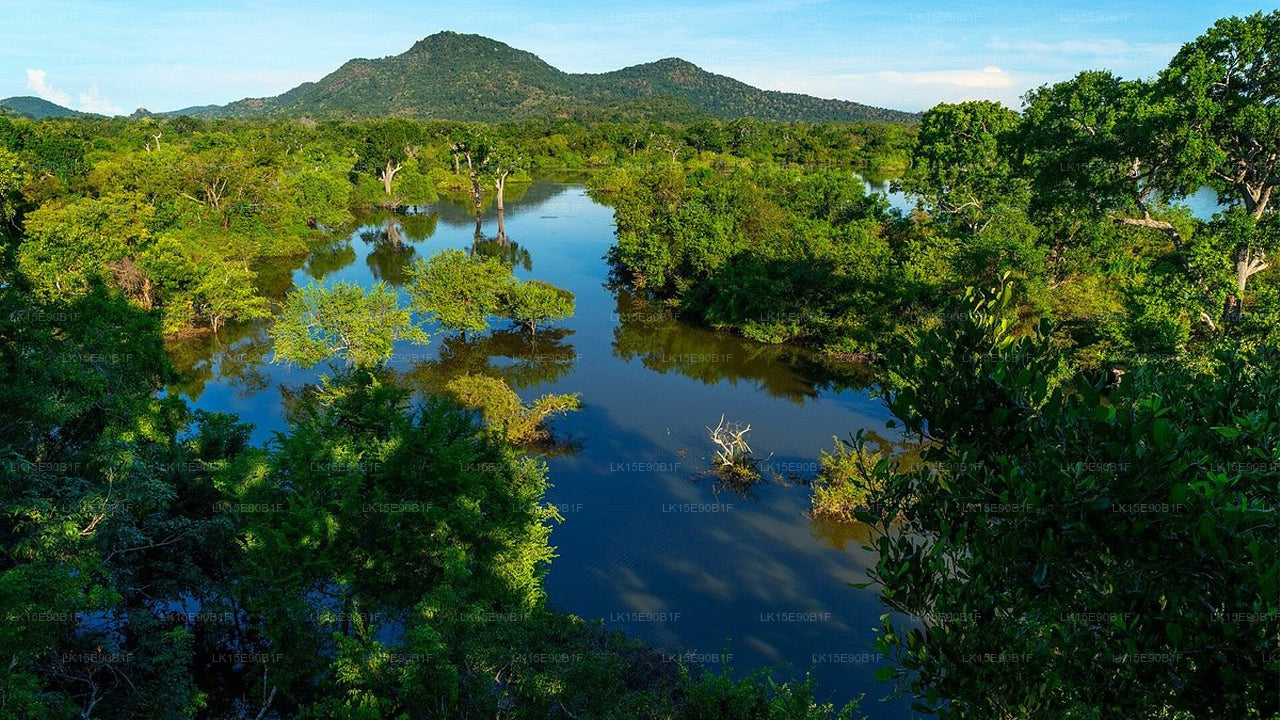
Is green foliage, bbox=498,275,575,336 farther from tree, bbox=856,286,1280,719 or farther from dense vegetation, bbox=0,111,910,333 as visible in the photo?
tree, bbox=856,286,1280,719

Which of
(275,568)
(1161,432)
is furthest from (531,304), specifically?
(1161,432)

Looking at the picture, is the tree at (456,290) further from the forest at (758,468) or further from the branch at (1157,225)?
the branch at (1157,225)

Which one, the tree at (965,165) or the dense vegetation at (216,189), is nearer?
the dense vegetation at (216,189)

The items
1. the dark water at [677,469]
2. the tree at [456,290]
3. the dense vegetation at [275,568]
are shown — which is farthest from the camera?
the tree at [456,290]

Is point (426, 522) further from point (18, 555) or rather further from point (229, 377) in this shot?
point (229, 377)

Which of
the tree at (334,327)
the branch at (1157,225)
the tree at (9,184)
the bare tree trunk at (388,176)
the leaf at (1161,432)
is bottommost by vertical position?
the tree at (334,327)

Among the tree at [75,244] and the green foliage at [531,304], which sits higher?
the tree at [75,244]

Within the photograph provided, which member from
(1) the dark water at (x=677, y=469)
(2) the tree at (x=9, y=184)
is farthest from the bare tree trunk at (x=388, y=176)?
(1) the dark water at (x=677, y=469)

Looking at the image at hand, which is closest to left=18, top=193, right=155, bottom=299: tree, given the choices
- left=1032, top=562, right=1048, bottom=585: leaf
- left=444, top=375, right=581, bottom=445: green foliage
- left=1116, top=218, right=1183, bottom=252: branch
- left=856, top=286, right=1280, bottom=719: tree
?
left=444, top=375, right=581, bottom=445: green foliage
